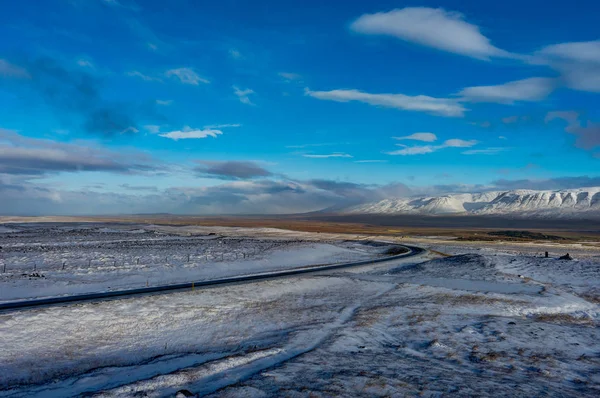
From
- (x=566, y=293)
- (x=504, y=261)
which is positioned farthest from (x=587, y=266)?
(x=566, y=293)

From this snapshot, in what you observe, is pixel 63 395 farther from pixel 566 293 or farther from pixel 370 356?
pixel 566 293

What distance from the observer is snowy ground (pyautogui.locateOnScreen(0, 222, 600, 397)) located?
13.4 metres

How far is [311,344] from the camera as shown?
1861 centimetres

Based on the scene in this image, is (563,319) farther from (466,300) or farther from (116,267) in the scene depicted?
(116,267)

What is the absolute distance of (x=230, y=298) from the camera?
92.6 ft

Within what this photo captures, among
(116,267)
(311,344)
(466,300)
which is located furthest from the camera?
(116,267)

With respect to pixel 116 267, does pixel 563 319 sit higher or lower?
lower

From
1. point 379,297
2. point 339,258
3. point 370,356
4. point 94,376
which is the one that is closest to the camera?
point 94,376

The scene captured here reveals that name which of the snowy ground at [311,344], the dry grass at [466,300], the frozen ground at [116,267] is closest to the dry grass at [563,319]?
the snowy ground at [311,344]

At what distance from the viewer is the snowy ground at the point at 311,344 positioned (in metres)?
13.4

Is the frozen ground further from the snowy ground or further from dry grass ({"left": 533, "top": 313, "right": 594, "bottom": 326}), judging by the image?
dry grass ({"left": 533, "top": 313, "right": 594, "bottom": 326})

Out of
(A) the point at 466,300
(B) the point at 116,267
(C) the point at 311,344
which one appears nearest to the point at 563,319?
(A) the point at 466,300

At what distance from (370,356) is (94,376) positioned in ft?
32.8

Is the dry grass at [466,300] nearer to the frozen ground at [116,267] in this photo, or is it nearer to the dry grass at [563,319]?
the dry grass at [563,319]
